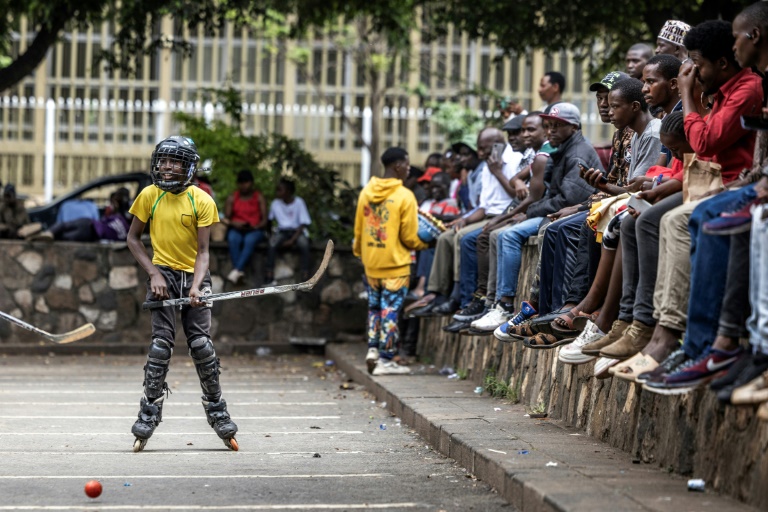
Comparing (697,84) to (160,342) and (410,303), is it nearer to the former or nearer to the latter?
(160,342)

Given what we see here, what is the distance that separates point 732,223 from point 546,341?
2.85 meters

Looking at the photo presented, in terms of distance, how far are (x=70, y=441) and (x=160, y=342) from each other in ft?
3.53

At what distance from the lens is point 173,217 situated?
8969 mm

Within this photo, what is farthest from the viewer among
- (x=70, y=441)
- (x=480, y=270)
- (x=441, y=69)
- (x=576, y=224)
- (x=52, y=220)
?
(x=441, y=69)

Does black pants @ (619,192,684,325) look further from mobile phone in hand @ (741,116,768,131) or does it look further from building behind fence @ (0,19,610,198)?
building behind fence @ (0,19,610,198)

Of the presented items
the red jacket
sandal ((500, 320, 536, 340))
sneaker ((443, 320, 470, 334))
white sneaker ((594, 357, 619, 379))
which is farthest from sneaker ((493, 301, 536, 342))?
the red jacket

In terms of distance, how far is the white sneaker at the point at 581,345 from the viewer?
24.3ft

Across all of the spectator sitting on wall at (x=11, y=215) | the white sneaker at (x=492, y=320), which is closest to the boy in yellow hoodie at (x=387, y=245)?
the white sneaker at (x=492, y=320)

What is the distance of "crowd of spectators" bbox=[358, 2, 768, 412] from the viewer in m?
5.63

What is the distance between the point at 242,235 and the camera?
59.6 ft

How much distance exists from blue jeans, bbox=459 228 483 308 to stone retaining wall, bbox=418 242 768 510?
523 mm

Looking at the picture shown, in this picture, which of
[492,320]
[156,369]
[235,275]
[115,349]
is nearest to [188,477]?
[156,369]

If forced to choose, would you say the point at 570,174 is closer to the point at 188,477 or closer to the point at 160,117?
the point at 188,477

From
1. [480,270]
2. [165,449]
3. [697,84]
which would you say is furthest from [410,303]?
[697,84]
